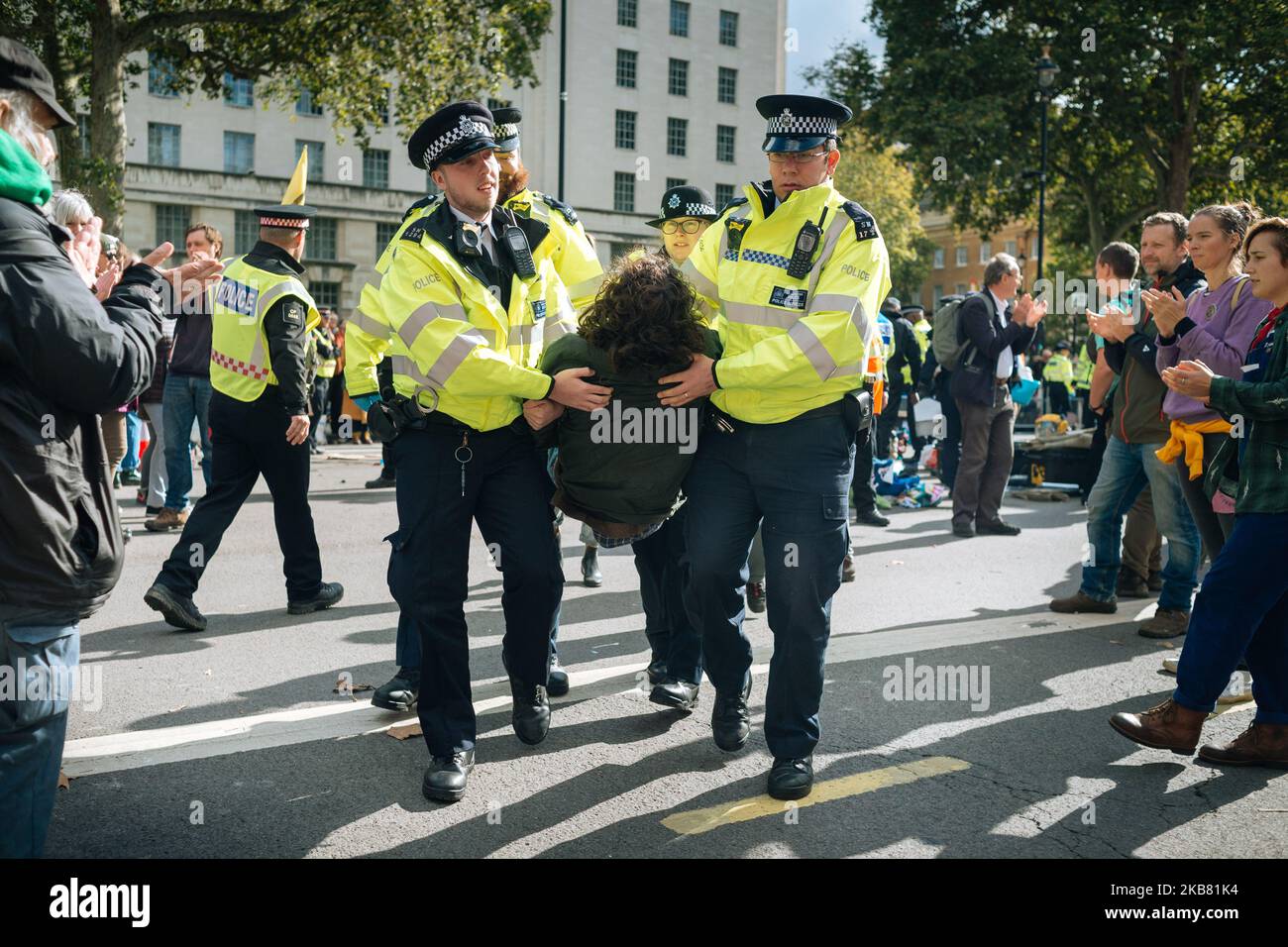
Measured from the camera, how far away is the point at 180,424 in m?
8.83

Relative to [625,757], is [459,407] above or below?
above

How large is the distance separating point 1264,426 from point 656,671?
252 cm

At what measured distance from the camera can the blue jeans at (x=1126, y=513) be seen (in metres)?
6.10

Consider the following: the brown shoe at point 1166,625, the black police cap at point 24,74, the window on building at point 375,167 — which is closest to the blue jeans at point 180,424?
the black police cap at point 24,74

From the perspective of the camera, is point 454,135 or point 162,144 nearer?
point 454,135

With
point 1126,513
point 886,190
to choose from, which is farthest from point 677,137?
point 1126,513

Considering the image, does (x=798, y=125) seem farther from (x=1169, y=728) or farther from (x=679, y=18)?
(x=679, y=18)

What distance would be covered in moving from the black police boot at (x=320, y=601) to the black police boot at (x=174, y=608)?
0.53 m

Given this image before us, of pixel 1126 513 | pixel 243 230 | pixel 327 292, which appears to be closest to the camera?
pixel 1126 513

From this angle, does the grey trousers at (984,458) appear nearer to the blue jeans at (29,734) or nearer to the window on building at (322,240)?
the blue jeans at (29,734)

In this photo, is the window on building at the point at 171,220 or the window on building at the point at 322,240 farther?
the window on building at the point at 322,240

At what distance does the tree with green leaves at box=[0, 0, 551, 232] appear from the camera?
1850cm
